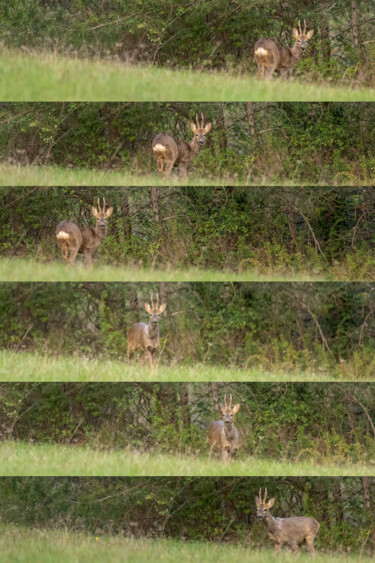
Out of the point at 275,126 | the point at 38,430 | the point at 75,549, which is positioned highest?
the point at 275,126

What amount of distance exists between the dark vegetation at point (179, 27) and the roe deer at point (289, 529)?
6.70 meters

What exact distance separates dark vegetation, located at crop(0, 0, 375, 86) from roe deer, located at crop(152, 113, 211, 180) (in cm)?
200

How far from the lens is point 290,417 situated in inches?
710

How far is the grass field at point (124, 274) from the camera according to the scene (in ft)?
61.1

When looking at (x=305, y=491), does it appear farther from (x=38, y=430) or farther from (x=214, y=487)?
(x=38, y=430)

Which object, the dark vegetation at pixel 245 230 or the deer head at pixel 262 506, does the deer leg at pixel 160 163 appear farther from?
the deer head at pixel 262 506

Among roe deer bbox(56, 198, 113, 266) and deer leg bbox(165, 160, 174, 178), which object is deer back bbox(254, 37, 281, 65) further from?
roe deer bbox(56, 198, 113, 266)

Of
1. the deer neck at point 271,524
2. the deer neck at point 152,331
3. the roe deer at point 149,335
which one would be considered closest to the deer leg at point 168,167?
the roe deer at point 149,335

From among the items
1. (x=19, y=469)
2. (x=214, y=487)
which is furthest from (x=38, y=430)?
(x=214, y=487)

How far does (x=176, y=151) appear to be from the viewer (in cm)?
1945

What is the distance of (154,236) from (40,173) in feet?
5.71

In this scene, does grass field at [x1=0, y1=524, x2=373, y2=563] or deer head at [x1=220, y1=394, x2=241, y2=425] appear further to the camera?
deer head at [x1=220, y1=394, x2=241, y2=425]

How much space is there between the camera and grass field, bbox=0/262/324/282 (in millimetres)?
18625

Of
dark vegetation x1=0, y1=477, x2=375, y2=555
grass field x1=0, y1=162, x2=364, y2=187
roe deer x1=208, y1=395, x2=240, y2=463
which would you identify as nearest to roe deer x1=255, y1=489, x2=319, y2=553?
dark vegetation x1=0, y1=477, x2=375, y2=555
